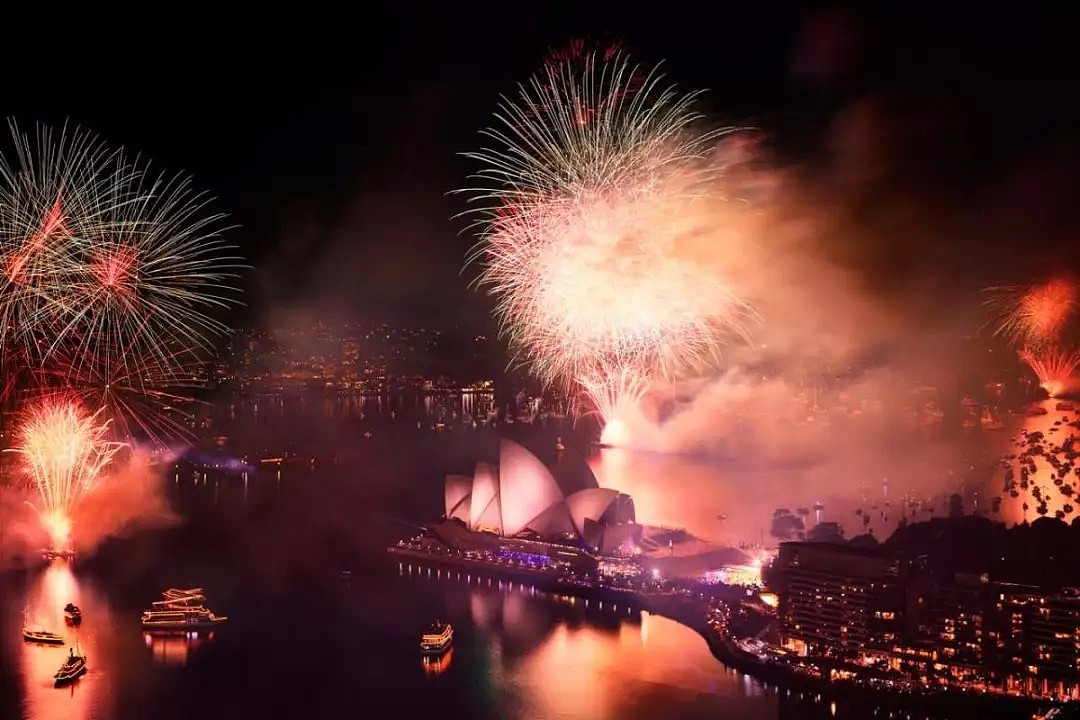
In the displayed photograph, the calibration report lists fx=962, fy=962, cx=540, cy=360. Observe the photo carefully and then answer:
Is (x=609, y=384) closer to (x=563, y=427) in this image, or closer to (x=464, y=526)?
(x=464, y=526)

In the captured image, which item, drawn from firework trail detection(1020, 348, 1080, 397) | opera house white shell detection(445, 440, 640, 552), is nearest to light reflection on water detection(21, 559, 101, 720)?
opera house white shell detection(445, 440, 640, 552)

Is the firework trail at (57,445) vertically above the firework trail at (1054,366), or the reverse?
the firework trail at (1054,366)

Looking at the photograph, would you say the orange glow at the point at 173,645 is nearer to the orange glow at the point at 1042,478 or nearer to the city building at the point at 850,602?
the city building at the point at 850,602

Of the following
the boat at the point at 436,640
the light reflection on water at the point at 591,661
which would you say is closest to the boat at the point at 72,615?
the boat at the point at 436,640

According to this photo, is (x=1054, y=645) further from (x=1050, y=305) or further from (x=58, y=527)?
(x=58, y=527)

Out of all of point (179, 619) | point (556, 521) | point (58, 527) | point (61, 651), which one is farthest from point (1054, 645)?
point (58, 527)

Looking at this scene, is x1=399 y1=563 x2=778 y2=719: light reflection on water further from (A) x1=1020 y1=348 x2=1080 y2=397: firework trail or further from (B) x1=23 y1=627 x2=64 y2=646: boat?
(A) x1=1020 y1=348 x2=1080 y2=397: firework trail
